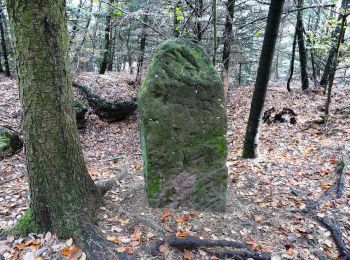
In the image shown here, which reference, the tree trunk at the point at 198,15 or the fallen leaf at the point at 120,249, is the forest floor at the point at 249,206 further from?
the tree trunk at the point at 198,15

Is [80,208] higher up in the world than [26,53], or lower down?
lower down

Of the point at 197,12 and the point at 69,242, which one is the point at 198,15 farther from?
the point at 69,242

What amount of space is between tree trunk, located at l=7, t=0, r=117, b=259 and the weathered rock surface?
16.9ft

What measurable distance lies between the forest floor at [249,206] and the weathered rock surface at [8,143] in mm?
280

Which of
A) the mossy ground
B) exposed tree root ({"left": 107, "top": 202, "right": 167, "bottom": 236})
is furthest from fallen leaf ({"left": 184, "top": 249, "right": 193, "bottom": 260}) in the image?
the mossy ground

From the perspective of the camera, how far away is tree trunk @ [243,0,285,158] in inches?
222

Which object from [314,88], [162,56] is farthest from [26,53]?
[314,88]

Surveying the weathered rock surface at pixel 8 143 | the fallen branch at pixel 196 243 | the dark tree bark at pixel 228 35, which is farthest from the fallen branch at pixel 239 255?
the dark tree bark at pixel 228 35

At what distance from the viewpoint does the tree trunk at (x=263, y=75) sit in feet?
18.5

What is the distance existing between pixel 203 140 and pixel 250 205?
60.9 inches

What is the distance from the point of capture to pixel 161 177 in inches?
168

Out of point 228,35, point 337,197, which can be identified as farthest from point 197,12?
point 337,197

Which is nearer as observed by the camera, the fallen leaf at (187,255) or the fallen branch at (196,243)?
the fallen leaf at (187,255)

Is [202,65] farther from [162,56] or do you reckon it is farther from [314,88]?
[314,88]
